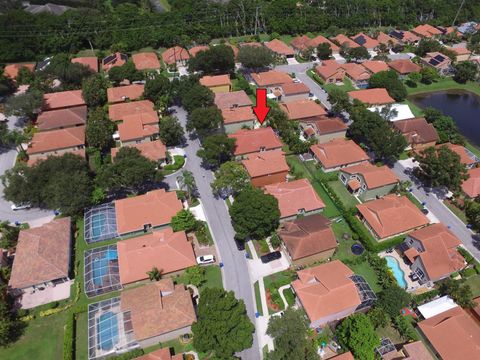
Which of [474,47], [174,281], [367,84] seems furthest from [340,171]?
[474,47]

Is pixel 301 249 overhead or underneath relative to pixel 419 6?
underneath

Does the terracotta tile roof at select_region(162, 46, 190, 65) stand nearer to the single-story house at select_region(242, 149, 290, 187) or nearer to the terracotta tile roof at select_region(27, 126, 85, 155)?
the terracotta tile roof at select_region(27, 126, 85, 155)

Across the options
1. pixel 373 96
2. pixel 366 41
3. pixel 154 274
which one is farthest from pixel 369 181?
pixel 366 41

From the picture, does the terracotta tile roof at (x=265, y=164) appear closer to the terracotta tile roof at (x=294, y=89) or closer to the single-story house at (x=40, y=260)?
the terracotta tile roof at (x=294, y=89)

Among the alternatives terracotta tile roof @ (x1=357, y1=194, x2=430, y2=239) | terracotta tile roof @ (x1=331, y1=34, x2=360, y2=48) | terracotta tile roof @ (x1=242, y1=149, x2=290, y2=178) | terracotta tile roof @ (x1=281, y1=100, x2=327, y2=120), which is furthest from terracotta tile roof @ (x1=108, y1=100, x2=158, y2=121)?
terracotta tile roof @ (x1=331, y1=34, x2=360, y2=48)

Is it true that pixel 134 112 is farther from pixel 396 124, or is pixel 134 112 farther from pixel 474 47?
pixel 474 47
